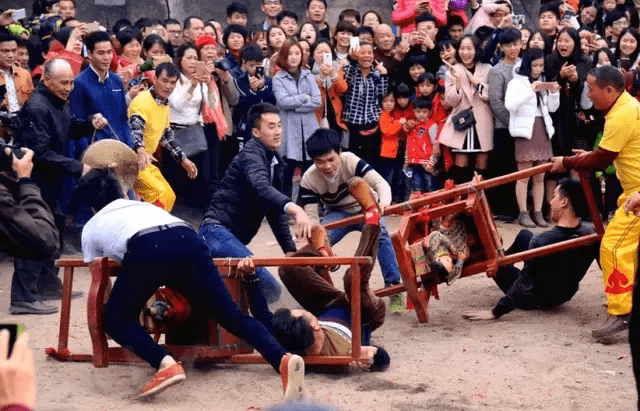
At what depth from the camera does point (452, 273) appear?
7.41 meters

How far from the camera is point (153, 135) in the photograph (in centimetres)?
939

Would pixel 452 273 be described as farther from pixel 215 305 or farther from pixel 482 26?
pixel 482 26

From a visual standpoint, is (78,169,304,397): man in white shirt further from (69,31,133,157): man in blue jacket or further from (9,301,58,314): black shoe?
(69,31,133,157): man in blue jacket

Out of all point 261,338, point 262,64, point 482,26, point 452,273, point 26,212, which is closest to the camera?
point 26,212

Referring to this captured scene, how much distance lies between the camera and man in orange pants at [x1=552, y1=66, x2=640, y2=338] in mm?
6980

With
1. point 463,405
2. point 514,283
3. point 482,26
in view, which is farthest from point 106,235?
point 482,26

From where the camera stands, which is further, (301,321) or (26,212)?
(301,321)

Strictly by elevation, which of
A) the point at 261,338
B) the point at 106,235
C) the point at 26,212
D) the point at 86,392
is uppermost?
the point at 26,212

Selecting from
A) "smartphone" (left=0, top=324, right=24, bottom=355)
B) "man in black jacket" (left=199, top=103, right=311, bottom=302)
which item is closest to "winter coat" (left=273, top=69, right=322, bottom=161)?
"man in black jacket" (left=199, top=103, right=311, bottom=302)

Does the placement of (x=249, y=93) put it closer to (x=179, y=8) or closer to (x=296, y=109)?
(x=296, y=109)

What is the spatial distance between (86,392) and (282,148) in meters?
5.19

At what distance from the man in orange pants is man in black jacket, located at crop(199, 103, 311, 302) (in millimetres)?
1948

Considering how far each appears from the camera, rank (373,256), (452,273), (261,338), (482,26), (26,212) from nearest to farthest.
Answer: (26,212)
(261,338)
(373,256)
(452,273)
(482,26)

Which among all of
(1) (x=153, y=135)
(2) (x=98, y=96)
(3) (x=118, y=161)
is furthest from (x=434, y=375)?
(1) (x=153, y=135)
